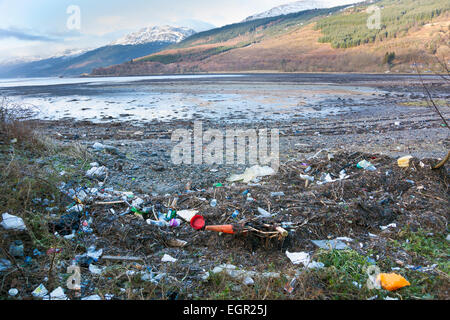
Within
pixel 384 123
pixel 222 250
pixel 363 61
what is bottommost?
pixel 222 250

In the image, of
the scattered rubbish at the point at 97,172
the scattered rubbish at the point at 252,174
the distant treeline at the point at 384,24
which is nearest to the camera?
the scattered rubbish at the point at 97,172

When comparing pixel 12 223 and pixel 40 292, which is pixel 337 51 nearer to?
pixel 12 223

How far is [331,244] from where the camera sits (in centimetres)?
295

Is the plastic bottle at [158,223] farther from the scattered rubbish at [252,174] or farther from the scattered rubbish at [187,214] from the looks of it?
the scattered rubbish at [252,174]

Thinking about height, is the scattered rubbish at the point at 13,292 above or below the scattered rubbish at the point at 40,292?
above

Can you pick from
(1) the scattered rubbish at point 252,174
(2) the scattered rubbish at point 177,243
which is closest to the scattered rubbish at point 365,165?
(1) the scattered rubbish at point 252,174

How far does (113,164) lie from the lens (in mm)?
5539

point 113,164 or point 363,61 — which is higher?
point 363,61

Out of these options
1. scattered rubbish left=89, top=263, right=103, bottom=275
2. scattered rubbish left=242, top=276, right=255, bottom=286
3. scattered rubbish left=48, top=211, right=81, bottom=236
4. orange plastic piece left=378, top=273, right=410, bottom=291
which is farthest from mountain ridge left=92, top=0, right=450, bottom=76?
scattered rubbish left=89, top=263, right=103, bottom=275

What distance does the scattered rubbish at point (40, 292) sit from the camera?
2137 mm

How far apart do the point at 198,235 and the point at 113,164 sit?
10.4 feet

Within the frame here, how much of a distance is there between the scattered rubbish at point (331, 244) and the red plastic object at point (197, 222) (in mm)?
1224
